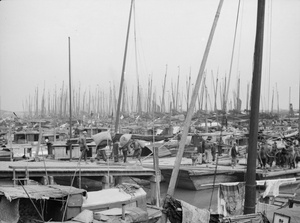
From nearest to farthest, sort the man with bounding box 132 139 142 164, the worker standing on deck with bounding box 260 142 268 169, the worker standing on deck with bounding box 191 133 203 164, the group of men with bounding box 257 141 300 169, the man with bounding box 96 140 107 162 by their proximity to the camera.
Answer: the man with bounding box 96 140 107 162, the man with bounding box 132 139 142 164, the worker standing on deck with bounding box 260 142 268 169, the group of men with bounding box 257 141 300 169, the worker standing on deck with bounding box 191 133 203 164

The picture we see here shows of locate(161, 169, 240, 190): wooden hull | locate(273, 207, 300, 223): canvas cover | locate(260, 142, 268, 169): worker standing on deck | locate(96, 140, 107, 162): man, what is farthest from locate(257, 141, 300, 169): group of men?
locate(273, 207, 300, 223): canvas cover

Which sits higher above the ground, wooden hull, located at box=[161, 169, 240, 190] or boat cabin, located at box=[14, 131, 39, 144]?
boat cabin, located at box=[14, 131, 39, 144]

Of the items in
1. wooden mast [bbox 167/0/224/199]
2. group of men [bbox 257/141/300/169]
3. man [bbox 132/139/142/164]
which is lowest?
group of men [bbox 257/141/300/169]

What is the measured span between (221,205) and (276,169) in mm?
12495

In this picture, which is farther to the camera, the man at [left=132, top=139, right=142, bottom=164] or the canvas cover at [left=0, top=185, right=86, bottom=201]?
the man at [left=132, top=139, right=142, bottom=164]

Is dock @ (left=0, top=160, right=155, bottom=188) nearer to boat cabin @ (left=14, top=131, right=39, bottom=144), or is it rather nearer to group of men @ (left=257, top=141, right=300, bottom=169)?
group of men @ (left=257, top=141, right=300, bottom=169)

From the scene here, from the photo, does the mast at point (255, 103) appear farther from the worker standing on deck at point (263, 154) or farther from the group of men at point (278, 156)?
the group of men at point (278, 156)

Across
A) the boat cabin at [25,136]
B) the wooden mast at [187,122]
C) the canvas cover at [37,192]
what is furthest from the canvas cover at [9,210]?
the boat cabin at [25,136]

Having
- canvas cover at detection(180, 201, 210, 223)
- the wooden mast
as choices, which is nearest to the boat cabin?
canvas cover at detection(180, 201, 210, 223)

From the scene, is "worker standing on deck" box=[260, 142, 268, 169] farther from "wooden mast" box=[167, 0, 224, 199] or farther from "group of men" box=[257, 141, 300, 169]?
"wooden mast" box=[167, 0, 224, 199]

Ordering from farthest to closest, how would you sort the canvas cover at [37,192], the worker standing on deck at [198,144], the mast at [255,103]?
the worker standing on deck at [198,144], the canvas cover at [37,192], the mast at [255,103]

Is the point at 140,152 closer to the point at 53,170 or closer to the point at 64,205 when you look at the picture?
the point at 53,170

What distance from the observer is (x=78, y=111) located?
85438 millimetres

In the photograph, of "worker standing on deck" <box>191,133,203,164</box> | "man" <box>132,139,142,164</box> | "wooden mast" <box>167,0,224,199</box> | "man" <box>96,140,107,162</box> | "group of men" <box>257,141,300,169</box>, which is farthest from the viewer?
"worker standing on deck" <box>191,133,203,164</box>
